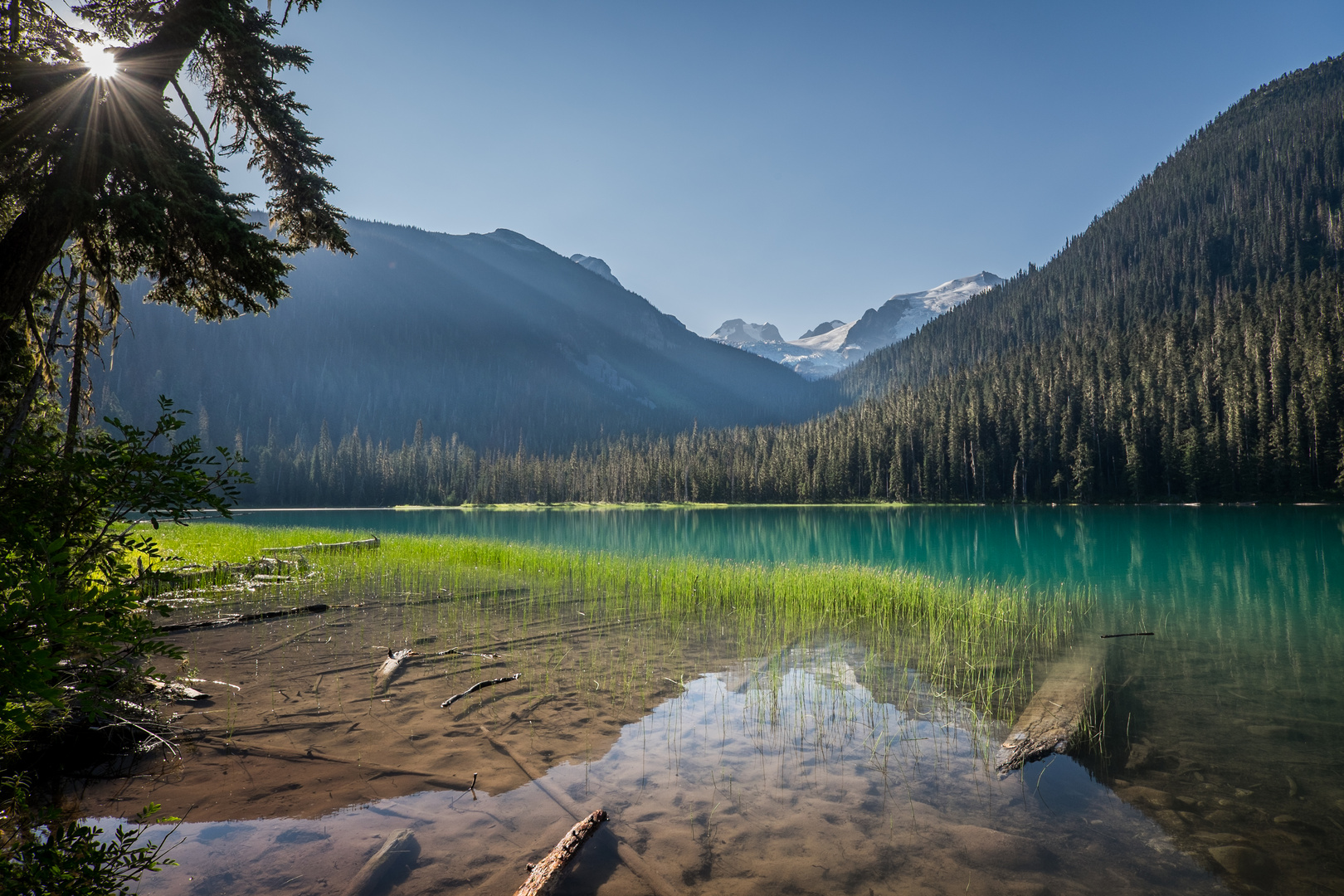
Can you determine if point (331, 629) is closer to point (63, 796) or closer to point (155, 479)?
point (63, 796)

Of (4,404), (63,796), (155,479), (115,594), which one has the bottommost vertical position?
(63,796)

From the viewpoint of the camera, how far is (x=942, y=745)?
26.6 feet

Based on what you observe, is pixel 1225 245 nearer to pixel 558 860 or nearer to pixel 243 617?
pixel 558 860

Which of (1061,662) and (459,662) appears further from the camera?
(1061,662)

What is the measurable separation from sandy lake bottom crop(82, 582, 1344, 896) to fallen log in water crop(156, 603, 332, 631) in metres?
2.96

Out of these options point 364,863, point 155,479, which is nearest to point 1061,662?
point 364,863

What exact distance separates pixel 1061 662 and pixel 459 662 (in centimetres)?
1194

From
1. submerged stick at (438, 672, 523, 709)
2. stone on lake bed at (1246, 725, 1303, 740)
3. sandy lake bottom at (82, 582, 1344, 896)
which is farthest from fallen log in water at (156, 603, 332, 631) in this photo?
stone on lake bed at (1246, 725, 1303, 740)

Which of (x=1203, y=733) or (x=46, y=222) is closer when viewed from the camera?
(x=46, y=222)

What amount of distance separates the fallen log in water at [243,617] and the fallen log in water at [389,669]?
4712 millimetres

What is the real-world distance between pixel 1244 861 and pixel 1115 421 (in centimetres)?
10664

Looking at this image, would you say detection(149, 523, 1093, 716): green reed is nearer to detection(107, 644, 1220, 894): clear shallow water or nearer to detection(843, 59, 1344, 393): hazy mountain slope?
detection(107, 644, 1220, 894): clear shallow water

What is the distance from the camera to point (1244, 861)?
5.72m

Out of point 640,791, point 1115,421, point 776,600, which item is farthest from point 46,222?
point 1115,421
